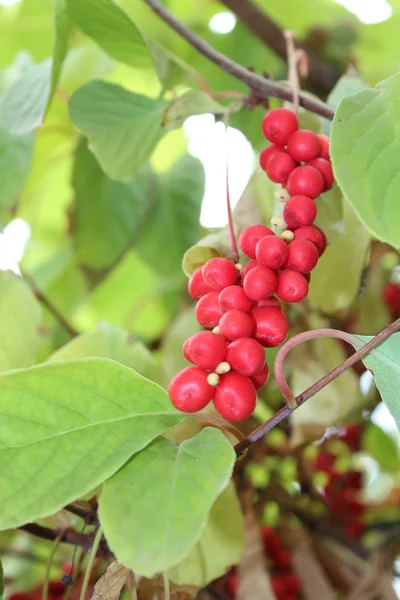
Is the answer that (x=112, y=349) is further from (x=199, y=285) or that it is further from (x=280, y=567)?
(x=280, y=567)

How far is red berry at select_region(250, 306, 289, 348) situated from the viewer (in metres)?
0.32

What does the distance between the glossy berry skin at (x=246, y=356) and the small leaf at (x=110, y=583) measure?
0.38ft

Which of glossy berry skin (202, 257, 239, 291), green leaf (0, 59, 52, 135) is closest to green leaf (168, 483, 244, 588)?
glossy berry skin (202, 257, 239, 291)

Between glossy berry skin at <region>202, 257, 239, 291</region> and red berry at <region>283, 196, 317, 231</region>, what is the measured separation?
0.14 ft

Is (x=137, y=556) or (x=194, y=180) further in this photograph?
(x=194, y=180)

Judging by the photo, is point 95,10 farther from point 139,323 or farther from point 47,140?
point 139,323

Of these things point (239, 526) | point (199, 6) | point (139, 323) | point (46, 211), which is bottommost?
point (139, 323)

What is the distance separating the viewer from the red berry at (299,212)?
1.12 feet

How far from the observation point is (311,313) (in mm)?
645

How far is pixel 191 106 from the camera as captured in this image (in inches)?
18.4

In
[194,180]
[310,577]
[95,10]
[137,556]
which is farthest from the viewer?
[194,180]

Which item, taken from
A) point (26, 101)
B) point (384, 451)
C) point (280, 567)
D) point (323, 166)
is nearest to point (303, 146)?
point (323, 166)

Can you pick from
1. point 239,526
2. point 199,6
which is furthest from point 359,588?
point 199,6

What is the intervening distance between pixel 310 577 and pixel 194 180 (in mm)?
523
